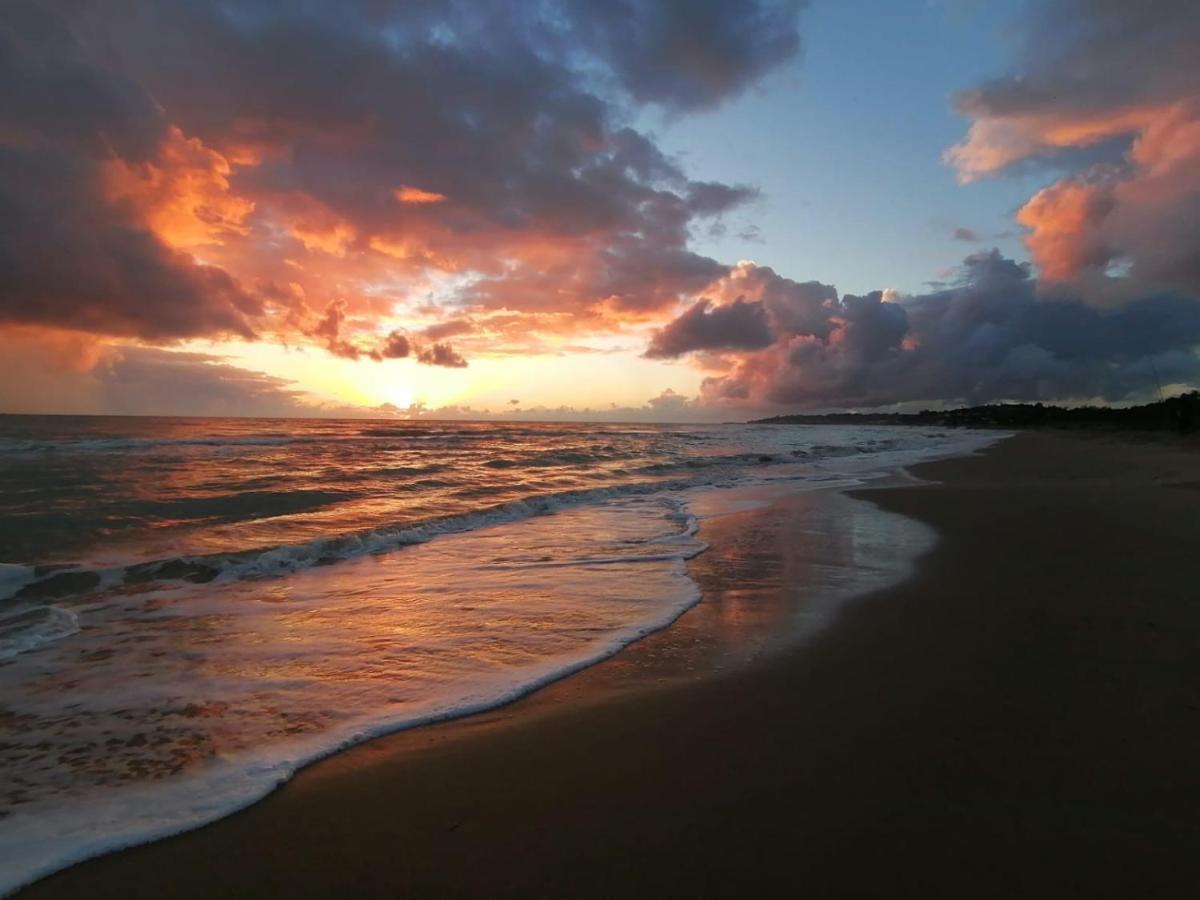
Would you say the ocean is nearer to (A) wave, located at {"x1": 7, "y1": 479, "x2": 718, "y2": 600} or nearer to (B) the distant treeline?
(A) wave, located at {"x1": 7, "y1": 479, "x2": 718, "y2": 600}

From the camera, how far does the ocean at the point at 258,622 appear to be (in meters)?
3.60

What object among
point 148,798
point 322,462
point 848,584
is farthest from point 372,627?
point 322,462

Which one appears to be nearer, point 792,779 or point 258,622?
point 792,779

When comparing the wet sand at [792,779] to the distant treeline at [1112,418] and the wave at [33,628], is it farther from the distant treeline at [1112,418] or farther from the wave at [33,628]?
the distant treeline at [1112,418]

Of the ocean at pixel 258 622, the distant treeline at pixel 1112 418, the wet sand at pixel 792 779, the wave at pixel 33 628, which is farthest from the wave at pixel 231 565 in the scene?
the distant treeline at pixel 1112 418

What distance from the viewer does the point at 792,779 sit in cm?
331

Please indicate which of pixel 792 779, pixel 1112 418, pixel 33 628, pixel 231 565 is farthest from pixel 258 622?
pixel 1112 418

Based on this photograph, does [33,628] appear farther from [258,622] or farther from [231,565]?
[231,565]

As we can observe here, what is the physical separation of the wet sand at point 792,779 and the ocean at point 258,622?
0.40m

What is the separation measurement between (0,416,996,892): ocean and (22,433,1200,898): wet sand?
1.33ft

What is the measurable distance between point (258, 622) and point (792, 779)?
561 centimetres

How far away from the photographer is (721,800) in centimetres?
313

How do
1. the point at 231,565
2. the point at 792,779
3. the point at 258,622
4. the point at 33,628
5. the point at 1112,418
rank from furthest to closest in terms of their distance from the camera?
1. the point at 1112,418
2. the point at 231,565
3. the point at 258,622
4. the point at 33,628
5. the point at 792,779

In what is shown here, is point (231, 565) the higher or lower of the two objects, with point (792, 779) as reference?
lower
